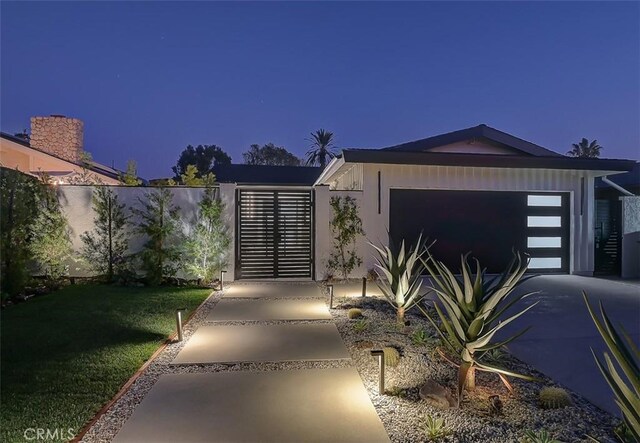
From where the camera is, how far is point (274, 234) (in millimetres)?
9430

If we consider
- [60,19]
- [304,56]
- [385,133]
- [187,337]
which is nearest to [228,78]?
[304,56]

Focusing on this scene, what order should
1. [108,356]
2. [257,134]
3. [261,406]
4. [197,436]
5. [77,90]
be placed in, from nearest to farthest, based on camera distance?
[197,436] → [261,406] → [108,356] → [77,90] → [257,134]

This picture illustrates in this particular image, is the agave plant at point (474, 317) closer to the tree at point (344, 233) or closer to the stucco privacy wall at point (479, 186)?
the tree at point (344, 233)

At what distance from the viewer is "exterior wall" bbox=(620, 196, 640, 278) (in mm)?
10000

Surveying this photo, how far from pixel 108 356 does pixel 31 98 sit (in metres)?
42.5

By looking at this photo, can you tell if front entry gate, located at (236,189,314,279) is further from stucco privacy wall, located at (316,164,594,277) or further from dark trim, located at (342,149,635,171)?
dark trim, located at (342,149,635,171)

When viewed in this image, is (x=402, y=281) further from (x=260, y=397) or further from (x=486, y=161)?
(x=486, y=161)

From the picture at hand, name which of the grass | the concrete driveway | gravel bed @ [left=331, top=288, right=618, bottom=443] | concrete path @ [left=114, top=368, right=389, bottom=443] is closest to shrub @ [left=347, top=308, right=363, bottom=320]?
gravel bed @ [left=331, top=288, right=618, bottom=443]

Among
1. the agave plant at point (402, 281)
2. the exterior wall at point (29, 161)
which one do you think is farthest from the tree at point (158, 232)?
the agave plant at point (402, 281)

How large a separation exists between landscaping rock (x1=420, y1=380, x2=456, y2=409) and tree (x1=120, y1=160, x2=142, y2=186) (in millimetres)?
11922

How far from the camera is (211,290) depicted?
816 centimetres

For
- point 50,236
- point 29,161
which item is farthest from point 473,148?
point 29,161

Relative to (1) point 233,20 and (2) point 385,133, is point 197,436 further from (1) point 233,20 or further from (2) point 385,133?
(2) point 385,133

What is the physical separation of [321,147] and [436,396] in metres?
37.1
